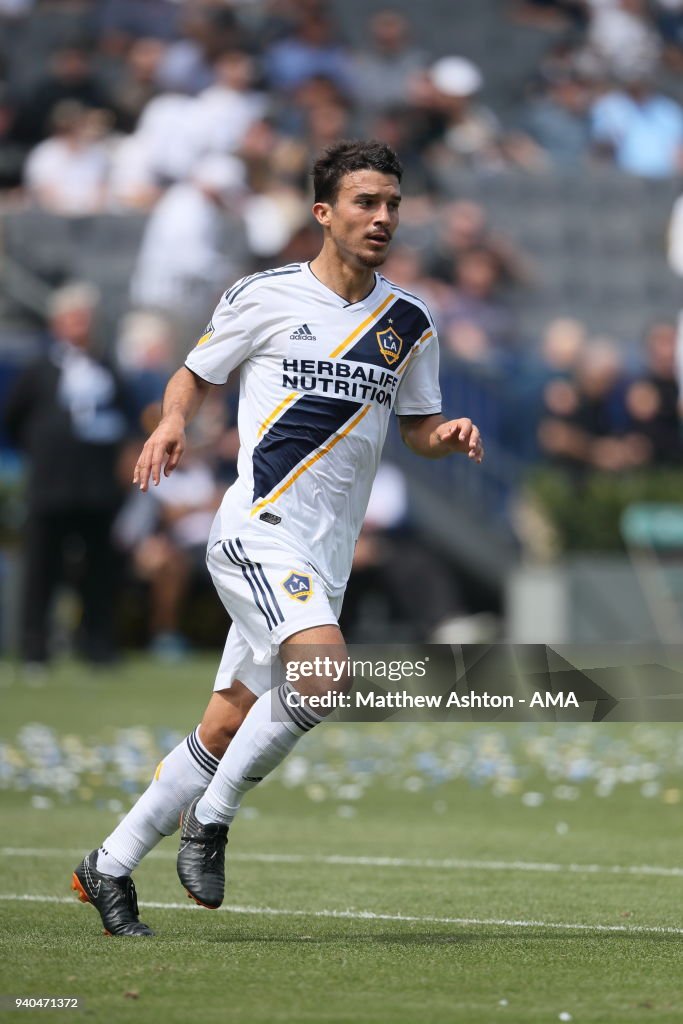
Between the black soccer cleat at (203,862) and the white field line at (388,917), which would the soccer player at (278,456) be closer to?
the black soccer cleat at (203,862)

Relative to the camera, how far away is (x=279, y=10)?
2492 centimetres

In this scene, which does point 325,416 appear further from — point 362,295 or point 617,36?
point 617,36

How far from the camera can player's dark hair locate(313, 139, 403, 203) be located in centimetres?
580

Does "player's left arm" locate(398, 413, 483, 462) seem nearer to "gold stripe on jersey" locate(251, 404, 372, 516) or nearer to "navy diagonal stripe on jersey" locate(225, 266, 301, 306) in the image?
"gold stripe on jersey" locate(251, 404, 372, 516)

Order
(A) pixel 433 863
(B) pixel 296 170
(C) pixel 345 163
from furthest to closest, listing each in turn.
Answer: (B) pixel 296 170 < (A) pixel 433 863 < (C) pixel 345 163

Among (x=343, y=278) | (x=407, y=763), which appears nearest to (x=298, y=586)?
(x=343, y=278)

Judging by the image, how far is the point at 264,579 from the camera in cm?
554

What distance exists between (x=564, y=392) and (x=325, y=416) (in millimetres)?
14593

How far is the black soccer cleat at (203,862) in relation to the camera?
5.59 meters

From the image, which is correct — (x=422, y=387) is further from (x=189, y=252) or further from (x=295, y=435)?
(x=189, y=252)

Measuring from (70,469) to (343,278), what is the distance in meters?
11.2

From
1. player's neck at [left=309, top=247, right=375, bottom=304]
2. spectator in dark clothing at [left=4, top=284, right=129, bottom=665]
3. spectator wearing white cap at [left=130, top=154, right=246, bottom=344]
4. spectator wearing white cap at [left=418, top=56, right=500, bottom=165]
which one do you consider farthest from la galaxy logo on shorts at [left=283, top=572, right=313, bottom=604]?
spectator wearing white cap at [left=418, top=56, right=500, bottom=165]

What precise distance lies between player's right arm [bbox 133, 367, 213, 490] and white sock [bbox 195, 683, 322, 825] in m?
0.78

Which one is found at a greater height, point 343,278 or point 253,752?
point 343,278
